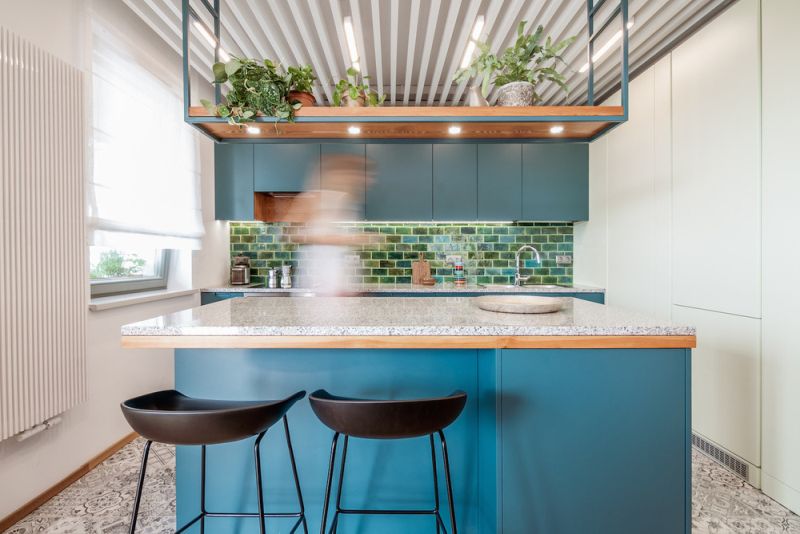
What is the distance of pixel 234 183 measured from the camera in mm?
3723

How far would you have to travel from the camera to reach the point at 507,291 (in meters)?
3.58

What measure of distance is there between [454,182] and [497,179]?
43cm

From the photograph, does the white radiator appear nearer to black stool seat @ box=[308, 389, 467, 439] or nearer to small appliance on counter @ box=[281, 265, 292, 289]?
Answer: black stool seat @ box=[308, 389, 467, 439]

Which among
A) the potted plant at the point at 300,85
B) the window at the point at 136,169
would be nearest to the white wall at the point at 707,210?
the potted plant at the point at 300,85

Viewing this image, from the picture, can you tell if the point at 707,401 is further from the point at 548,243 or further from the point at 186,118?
the point at 186,118

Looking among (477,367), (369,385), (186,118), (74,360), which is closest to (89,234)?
(74,360)

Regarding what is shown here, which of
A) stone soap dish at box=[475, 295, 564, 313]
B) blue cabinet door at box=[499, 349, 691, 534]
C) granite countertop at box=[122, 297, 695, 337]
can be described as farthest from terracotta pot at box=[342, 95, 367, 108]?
blue cabinet door at box=[499, 349, 691, 534]

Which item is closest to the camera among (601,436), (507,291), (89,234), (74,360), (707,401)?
(601,436)

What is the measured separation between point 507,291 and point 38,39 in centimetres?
355

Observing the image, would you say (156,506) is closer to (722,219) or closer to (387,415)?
(387,415)

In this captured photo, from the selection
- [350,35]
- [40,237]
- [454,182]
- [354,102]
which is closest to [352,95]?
[354,102]

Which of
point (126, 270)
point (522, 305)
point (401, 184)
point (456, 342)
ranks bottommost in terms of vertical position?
point (456, 342)

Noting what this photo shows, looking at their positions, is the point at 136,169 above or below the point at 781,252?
above

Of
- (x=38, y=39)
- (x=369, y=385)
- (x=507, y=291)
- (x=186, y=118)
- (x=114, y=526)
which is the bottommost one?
(x=114, y=526)
